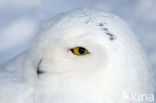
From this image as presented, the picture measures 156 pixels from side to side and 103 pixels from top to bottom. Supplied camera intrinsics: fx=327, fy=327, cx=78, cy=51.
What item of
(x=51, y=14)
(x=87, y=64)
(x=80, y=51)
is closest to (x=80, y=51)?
(x=80, y=51)

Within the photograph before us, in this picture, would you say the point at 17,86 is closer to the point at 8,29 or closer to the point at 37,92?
the point at 37,92

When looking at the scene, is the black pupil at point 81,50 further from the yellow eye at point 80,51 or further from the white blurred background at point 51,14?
Result: the white blurred background at point 51,14

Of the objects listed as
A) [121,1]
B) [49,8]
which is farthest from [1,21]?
[121,1]

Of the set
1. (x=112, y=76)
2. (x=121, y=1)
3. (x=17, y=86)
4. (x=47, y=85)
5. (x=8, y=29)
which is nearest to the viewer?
(x=112, y=76)

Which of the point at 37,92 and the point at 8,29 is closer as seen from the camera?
the point at 37,92

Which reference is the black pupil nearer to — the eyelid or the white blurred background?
the eyelid

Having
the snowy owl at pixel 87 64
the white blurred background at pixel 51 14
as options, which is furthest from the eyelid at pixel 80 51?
the white blurred background at pixel 51 14
